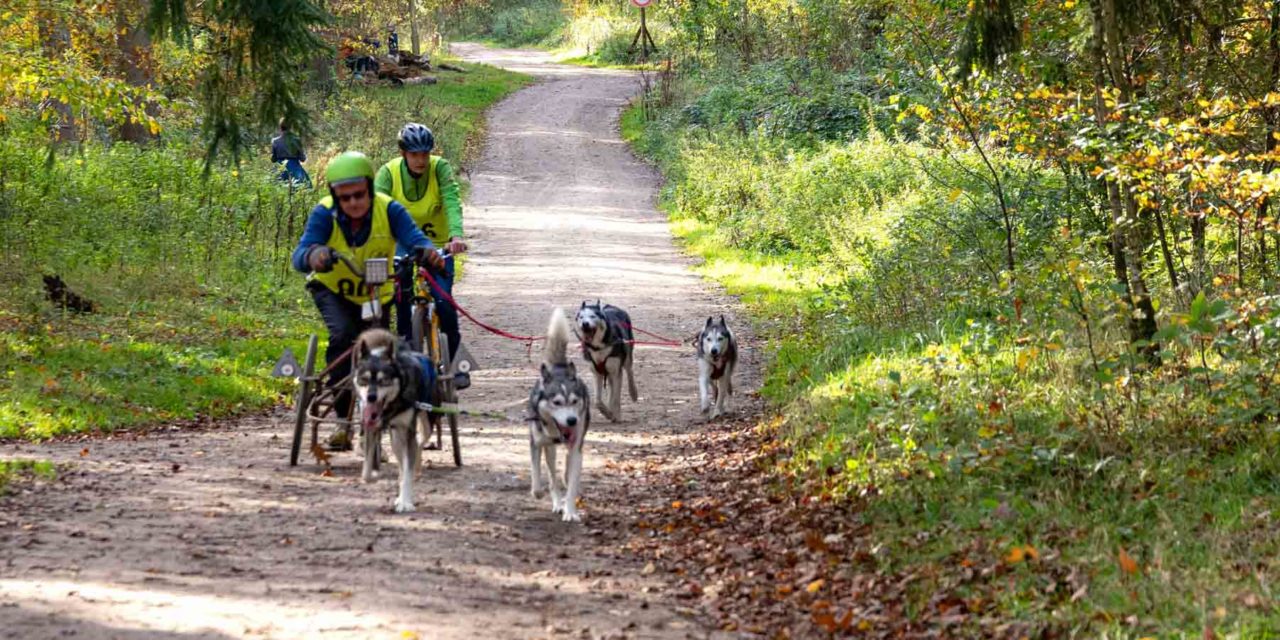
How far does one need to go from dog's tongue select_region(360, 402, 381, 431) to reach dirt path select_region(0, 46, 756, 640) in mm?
549

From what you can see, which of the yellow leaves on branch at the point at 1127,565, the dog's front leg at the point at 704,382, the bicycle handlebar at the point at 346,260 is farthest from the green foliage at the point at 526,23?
the yellow leaves on branch at the point at 1127,565

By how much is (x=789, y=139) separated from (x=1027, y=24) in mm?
16663

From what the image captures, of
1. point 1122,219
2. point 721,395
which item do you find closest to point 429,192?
point 721,395

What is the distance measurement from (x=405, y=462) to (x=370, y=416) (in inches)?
15.9

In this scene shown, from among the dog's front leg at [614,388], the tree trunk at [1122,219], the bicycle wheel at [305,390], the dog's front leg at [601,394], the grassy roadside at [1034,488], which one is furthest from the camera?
the dog's front leg at [601,394]

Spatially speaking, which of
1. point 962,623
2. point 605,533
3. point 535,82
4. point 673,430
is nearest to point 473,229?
point 673,430

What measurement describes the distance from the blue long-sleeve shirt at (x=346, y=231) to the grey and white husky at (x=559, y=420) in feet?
4.04

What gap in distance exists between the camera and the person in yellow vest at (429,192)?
397 inches

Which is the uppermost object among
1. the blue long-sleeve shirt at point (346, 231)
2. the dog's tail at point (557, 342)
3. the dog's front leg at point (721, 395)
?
the blue long-sleeve shirt at point (346, 231)

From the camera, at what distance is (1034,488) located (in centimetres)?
730

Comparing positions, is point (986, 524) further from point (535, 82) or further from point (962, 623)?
point (535, 82)

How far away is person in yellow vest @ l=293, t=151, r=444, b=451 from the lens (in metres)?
8.66

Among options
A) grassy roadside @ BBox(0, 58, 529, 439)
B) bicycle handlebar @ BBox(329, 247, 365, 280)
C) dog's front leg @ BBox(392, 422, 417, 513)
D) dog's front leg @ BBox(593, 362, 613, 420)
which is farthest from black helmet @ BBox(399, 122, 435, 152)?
grassy roadside @ BBox(0, 58, 529, 439)

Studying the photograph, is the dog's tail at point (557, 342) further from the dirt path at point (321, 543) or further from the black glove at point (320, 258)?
the black glove at point (320, 258)
